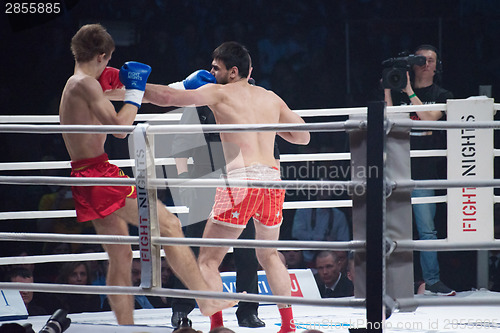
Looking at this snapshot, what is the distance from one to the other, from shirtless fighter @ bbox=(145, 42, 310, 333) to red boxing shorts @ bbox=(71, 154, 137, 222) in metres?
0.36

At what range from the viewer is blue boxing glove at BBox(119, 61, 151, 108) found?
211 cm

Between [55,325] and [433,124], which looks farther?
[55,325]

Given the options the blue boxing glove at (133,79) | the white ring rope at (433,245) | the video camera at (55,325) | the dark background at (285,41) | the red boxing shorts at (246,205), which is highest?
the dark background at (285,41)

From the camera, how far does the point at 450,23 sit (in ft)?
15.7

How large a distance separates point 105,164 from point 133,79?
337 millimetres

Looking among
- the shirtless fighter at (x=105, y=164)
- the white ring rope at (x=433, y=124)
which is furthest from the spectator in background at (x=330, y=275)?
the white ring rope at (x=433, y=124)

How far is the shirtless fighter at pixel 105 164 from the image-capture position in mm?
2033

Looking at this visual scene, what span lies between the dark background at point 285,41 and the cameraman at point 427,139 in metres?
0.64

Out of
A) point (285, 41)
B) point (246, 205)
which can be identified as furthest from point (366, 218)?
point (285, 41)

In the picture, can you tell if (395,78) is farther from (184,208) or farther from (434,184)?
(434,184)

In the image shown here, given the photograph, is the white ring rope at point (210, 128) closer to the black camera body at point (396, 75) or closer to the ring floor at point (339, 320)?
the ring floor at point (339, 320)

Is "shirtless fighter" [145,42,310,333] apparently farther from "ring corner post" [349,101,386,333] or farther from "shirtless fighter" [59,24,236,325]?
"ring corner post" [349,101,386,333]

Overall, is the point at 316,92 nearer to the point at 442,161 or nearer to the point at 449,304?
the point at 442,161

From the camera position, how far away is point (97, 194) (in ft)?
6.78
